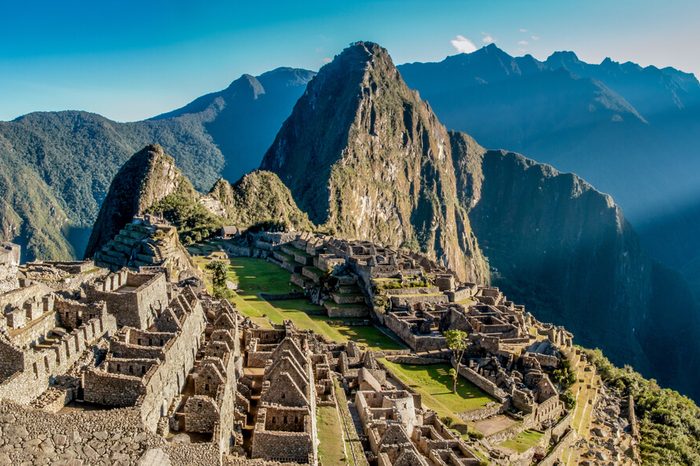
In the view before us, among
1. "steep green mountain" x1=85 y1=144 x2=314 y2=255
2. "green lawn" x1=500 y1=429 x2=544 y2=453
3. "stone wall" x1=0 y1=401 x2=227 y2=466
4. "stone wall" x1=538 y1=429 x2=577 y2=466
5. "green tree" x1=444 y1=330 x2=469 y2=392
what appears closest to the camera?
"stone wall" x1=0 y1=401 x2=227 y2=466

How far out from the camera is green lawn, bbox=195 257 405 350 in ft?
150

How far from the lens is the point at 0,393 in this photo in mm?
14125

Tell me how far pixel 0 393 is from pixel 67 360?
4.00 meters

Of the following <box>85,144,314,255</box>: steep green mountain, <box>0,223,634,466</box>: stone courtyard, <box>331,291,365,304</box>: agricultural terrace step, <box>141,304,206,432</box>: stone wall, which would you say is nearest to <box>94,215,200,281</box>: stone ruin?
<box>0,223,634,466</box>: stone courtyard

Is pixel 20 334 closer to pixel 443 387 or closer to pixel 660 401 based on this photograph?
pixel 443 387

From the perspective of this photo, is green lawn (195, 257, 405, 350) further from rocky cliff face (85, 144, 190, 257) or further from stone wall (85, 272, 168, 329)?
rocky cliff face (85, 144, 190, 257)

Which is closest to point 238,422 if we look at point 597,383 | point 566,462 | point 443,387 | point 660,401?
point 443,387

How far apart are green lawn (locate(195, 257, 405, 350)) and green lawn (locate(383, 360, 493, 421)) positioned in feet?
13.8

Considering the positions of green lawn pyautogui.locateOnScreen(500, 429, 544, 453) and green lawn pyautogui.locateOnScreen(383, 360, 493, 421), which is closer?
green lawn pyautogui.locateOnScreen(500, 429, 544, 453)

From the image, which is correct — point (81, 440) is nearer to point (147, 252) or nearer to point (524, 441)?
point (524, 441)

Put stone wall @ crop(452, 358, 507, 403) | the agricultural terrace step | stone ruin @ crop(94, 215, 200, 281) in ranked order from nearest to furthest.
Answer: stone wall @ crop(452, 358, 507, 403), stone ruin @ crop(94, 215, 200, 281), the agricultural terrace step

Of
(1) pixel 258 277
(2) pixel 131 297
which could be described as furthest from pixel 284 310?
(2) pixel 131 297

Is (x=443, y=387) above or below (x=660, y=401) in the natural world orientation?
above

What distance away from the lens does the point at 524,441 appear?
3422 centimetres
